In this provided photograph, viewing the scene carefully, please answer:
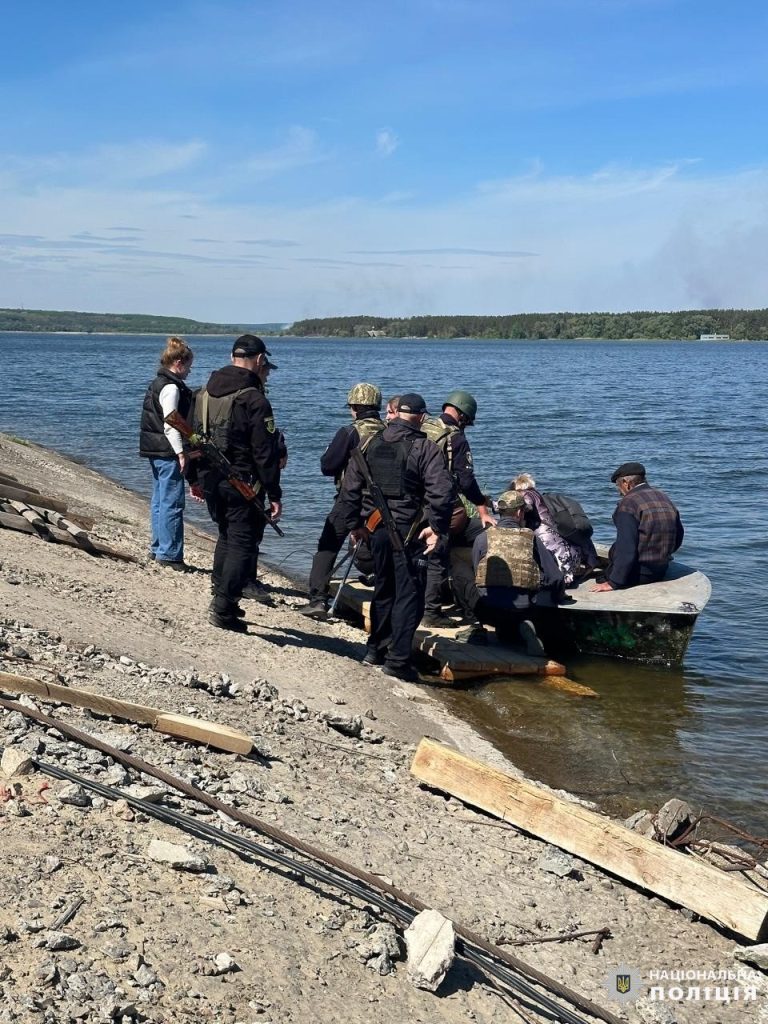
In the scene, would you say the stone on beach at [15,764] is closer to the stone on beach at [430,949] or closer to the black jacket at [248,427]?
the stone on beach at [430,949]

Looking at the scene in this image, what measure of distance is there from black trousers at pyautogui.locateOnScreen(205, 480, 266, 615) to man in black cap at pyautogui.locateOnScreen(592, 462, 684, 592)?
3.63 m

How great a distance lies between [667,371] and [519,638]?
2788 inches

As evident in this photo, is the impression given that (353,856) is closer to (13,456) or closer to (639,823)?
(639,823)

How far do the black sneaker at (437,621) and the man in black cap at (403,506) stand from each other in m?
1.46

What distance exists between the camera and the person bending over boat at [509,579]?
9117 millimetres

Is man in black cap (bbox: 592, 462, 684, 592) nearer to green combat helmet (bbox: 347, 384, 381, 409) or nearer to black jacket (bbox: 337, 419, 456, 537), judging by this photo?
green combat helmet (bbox: 347, 384, 381, 409)

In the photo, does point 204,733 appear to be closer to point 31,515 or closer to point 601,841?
point 601,841

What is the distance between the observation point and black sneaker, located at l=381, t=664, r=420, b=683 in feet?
26.8

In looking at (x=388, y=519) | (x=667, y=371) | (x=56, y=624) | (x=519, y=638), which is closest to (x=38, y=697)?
(x=56, y=624)

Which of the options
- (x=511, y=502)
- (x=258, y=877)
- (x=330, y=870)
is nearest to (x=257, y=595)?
(x=511, y=502)

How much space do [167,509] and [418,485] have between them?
3.07m

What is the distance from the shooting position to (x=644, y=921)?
468cm

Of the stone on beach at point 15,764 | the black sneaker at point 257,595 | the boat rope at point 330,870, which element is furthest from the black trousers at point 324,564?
the stone on beach at point 15,764

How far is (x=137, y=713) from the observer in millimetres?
5340
